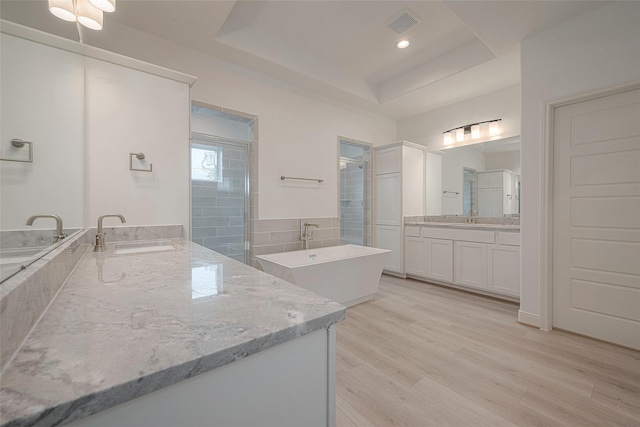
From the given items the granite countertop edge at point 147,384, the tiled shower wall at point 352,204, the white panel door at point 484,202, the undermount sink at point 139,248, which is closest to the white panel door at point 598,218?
the white panel door at point 484,202

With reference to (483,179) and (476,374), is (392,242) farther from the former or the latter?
(476,374)

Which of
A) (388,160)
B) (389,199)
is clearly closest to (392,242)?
(389,199)

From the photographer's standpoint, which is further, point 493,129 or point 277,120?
point 493,129

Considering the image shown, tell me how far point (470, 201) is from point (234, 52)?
369cm

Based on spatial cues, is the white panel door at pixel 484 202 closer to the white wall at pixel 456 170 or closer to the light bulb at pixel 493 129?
Answer: the white wall at pixel 456 170

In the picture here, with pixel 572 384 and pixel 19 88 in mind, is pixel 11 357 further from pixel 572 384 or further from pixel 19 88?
pixel 572 384

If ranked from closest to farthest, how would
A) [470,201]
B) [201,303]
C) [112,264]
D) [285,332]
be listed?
[285,332], [201,303], [112,264], [470,201]

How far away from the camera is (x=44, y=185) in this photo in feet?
3.94

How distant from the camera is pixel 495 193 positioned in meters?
3.70

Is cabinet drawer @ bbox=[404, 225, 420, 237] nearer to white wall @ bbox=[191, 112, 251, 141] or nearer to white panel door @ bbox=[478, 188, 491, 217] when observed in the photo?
white panel door @ bbox=[478, 188, 491, 217]

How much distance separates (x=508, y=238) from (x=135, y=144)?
3.79 m

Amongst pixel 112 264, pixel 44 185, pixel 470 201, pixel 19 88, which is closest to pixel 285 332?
pixel 112 264

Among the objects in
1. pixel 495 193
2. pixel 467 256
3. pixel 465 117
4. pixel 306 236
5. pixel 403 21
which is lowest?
pixel 467 256

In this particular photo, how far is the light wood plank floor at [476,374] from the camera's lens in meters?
1.44
